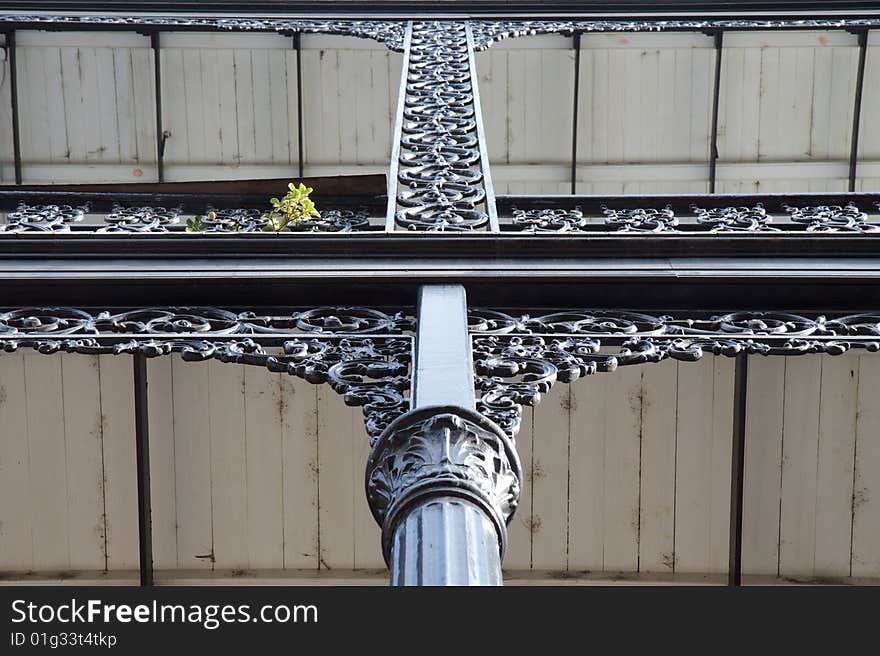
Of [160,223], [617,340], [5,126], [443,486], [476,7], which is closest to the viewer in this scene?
[443,486]

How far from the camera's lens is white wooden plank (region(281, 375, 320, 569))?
8.20m

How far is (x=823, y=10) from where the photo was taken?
10273 mm

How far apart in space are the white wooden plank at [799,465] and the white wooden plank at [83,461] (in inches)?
190

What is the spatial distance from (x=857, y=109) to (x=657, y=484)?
472 centimetres

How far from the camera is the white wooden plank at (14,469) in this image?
8.16m

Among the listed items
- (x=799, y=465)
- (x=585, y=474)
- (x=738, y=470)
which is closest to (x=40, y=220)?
(x=585, y=474)

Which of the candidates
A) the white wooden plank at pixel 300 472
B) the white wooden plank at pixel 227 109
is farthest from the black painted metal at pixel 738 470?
the white wooden plank at pixel 227 109

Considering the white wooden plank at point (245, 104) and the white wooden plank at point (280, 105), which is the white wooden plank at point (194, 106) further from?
the white wooden plank at point (280, 105)

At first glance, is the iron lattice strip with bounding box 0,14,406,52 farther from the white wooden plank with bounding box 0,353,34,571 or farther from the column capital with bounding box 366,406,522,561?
the column capital with bounding box 366,406,522,561

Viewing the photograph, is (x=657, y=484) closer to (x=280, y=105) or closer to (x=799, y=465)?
(x=799, y=465)

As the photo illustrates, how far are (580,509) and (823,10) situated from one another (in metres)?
5.18

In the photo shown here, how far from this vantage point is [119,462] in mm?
8141
